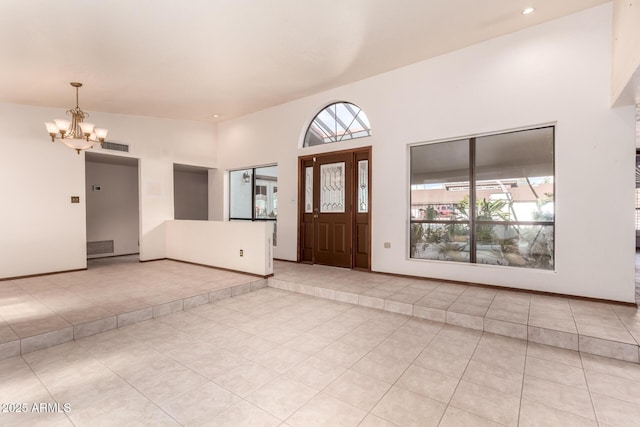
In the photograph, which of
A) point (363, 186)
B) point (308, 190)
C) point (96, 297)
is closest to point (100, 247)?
point (96, 297)

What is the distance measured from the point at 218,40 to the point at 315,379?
3863 millimetres

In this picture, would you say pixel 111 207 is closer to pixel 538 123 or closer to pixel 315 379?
pixel 315 379

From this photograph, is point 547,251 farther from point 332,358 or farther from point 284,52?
point 284,52

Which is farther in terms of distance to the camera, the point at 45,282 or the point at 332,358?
the point at 45,282

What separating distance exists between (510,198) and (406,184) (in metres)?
1.44

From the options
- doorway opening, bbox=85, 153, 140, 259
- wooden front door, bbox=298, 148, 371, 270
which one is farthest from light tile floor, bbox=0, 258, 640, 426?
doorway opening, bbox=85, 153, 140, 259

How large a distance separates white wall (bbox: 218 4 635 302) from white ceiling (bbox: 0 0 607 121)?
29cm

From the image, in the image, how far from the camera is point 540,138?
158 inches

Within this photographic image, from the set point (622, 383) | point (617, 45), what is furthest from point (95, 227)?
point (617, 45)

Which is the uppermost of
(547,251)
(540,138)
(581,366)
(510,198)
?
(540,138)

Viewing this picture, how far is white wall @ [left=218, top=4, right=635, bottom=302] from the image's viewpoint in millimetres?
3498

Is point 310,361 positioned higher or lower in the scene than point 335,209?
lower

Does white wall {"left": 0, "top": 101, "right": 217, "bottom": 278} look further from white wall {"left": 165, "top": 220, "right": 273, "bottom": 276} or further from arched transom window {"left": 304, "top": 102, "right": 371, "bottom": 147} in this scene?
arched transom window {"left": 304, "top": 102, "right": 371, "bottom": 147}

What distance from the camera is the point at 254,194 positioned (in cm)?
739
